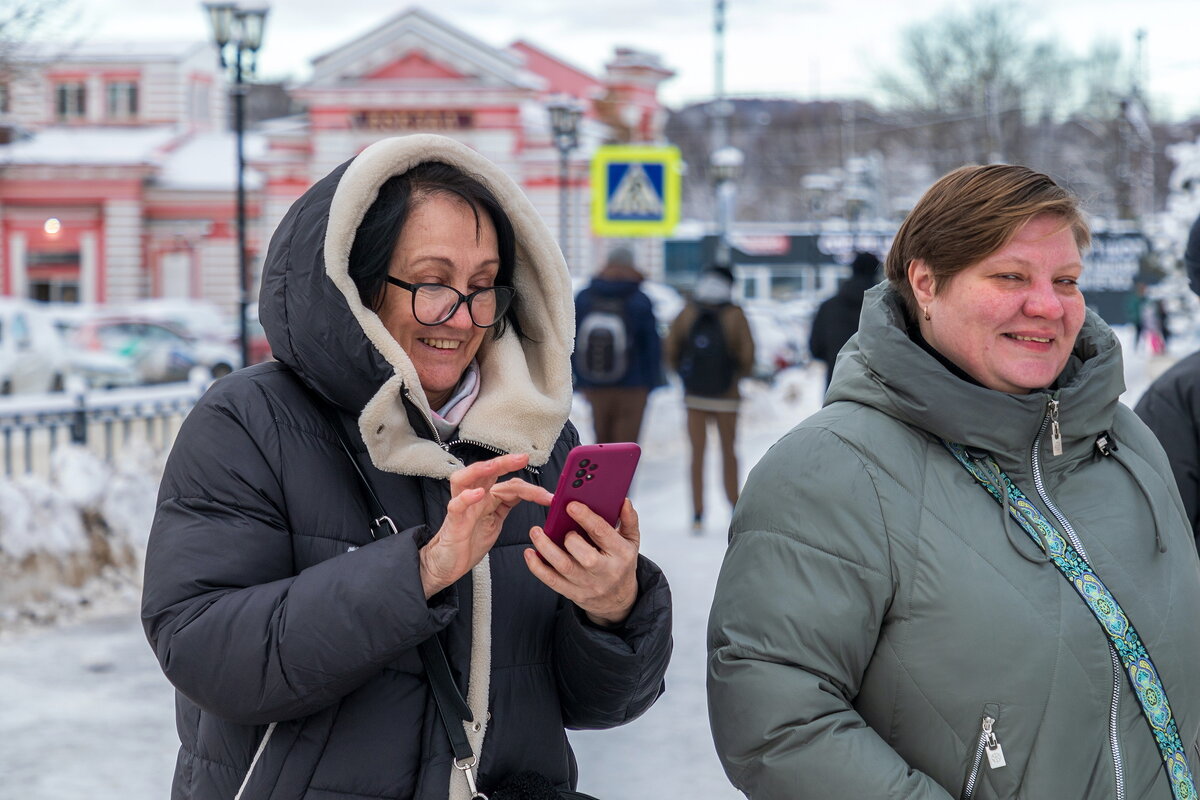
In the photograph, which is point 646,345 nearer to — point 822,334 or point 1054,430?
point 822,334

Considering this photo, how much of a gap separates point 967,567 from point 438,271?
36.0 inches

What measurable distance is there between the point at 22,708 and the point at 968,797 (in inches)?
186

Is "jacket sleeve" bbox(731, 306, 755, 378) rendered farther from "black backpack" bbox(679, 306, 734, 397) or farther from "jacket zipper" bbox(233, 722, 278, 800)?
"jacket zipper" bbox(233, 722, 278, 800)

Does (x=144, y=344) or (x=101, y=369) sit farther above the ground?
(x=144, y=344)

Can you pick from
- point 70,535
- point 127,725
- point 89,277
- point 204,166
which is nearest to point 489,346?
point 127,725

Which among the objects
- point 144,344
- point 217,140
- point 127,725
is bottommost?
point 127,725

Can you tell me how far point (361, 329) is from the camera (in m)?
1.95

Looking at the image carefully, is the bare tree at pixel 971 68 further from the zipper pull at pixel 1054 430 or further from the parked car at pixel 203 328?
the zipper pull at pixel 1054 430

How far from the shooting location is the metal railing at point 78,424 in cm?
813

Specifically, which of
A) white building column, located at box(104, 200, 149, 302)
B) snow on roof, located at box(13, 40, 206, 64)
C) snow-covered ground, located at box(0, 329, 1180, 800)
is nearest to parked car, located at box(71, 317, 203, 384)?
white building column, located at box(104, 200, 149, 302)

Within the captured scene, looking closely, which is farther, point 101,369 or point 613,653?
point 101,369

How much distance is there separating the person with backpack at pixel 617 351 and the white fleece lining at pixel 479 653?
733cm

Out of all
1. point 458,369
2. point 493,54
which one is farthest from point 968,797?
point 493,54

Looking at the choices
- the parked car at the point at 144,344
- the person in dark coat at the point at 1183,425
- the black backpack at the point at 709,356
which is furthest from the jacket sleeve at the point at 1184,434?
the parked car at the point at 144,344
